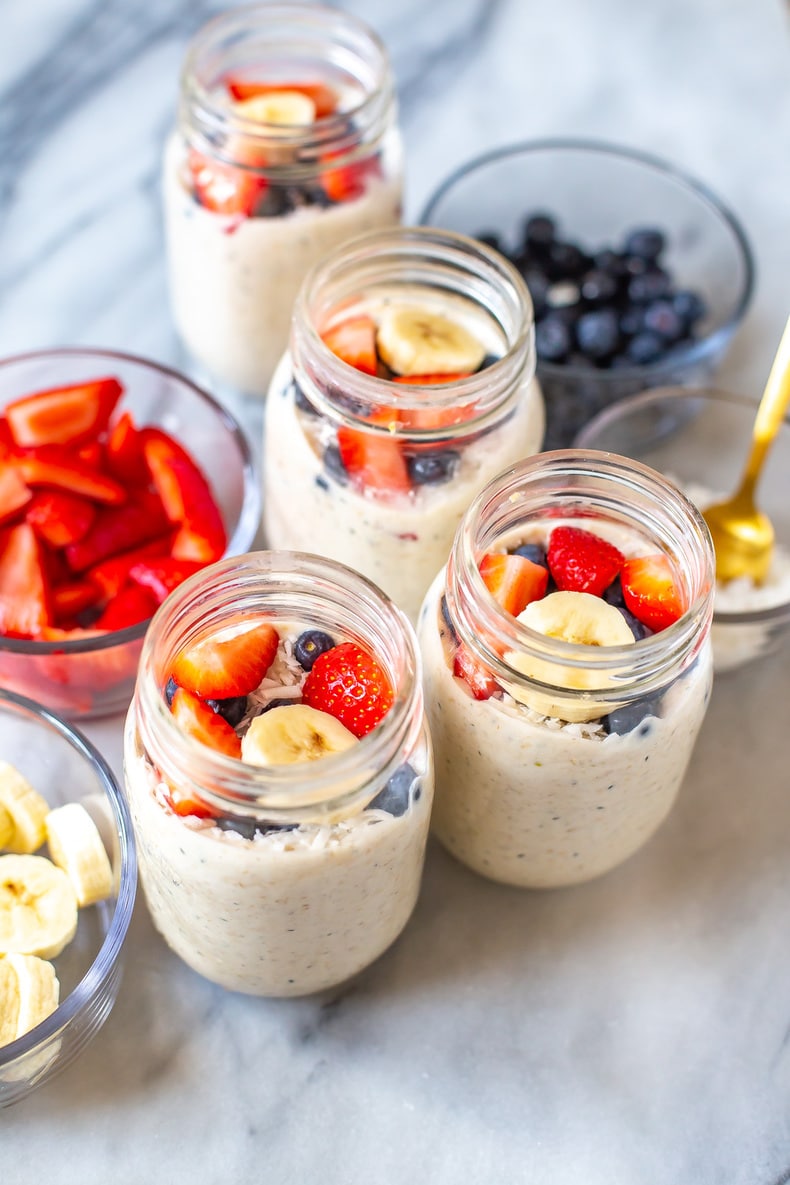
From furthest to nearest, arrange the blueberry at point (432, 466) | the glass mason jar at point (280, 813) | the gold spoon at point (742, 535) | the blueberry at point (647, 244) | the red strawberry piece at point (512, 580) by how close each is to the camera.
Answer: the blueberry at point (647, 244), the gold spoon at point (742, 535), the blueberry at point (432, 466), the red strawberry piece at point (512, 580), the glass mason jar at point (280, 813)

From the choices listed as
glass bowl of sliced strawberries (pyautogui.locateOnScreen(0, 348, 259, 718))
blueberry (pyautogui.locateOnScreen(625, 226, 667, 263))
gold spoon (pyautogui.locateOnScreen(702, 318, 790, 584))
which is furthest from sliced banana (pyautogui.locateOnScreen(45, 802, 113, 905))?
blueberry (pyautogui.locateOnScreen(625, 226, 667, 263))

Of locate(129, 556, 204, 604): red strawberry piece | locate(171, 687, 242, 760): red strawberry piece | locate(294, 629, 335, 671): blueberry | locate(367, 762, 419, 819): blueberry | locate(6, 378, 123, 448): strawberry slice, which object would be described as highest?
locate(171, 687, 242, 760): red strawberry piece

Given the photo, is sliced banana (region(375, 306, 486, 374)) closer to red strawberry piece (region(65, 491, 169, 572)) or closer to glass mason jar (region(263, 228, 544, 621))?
glass mason jar (region(263, 228, 544, 621))

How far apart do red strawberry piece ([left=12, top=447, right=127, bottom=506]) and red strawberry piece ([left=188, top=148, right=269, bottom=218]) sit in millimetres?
302

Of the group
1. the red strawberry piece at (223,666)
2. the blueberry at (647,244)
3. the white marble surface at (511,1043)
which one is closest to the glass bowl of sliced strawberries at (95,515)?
the white marble surface at (511,1043)

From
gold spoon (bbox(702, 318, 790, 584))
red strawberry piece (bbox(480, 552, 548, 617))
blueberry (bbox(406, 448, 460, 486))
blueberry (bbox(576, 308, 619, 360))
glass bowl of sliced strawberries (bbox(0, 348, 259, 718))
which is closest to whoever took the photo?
red strawberry piece (bbox(480, 552, 548, 617))

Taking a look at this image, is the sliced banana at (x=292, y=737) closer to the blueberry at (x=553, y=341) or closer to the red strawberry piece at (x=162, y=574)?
the red strawberry piece at (x=162, y=574)

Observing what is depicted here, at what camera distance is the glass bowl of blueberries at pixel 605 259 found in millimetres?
1460

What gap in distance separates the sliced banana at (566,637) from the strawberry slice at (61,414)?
1.99 feet

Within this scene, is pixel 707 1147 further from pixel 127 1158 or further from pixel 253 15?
pixel 253 15

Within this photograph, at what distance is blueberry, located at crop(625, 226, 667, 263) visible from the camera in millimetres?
1588

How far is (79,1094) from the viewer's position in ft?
3.51

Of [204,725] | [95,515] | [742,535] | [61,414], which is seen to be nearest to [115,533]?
[95,515]

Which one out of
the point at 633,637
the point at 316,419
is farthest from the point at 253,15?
the point at 633,637
